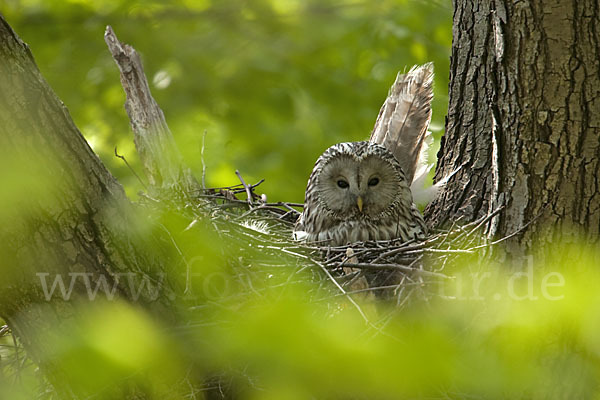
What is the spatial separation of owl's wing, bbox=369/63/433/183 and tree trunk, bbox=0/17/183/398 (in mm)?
2185

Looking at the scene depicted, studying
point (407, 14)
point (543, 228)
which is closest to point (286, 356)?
point (543, 228)

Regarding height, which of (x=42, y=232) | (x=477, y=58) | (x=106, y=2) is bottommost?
(x=42, y=232)

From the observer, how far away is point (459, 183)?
3.17 meters

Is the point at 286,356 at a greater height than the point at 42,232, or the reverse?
the point at 42,232

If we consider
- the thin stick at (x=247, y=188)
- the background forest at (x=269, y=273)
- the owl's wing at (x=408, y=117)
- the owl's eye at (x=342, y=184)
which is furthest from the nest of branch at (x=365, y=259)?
the owl's wing at (x=408, y=117)

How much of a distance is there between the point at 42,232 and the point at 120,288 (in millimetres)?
318

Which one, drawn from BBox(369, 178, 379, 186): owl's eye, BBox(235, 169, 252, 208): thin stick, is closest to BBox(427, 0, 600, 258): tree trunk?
BBox(369, 178, 379, 186): owl's eye

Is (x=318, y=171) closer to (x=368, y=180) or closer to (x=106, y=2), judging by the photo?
(x=368, y=180)

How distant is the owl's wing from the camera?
3947 millimetres

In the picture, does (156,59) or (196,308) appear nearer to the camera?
(196,308)

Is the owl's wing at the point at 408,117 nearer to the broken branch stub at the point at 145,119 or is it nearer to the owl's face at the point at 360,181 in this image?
the owl's face at the point at 360,181

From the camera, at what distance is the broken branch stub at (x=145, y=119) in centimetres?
315

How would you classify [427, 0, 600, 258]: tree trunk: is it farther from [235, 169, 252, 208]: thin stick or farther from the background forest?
[235, 169, 252, 208]: thin stick

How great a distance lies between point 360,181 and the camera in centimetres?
357
